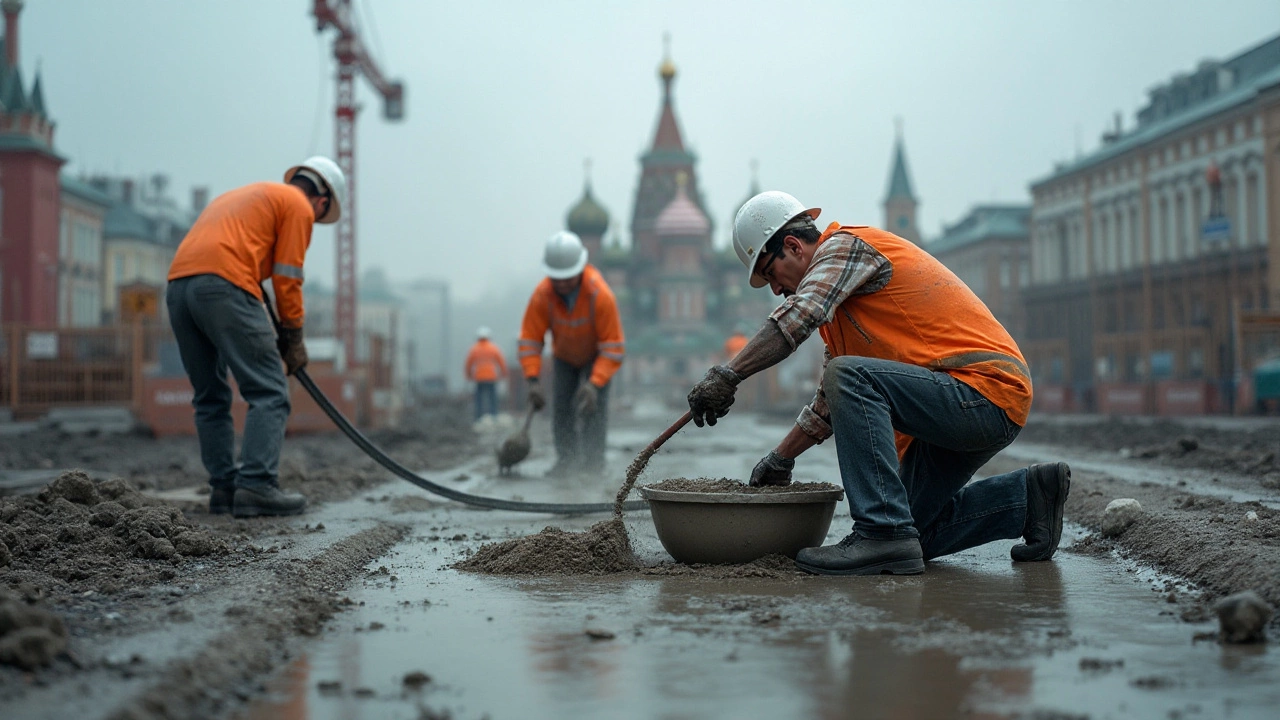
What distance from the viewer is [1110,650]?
9.24 ft

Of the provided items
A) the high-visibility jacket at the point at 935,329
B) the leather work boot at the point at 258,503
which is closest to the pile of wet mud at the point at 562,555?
the high-visibility jacket at the point at 935,329

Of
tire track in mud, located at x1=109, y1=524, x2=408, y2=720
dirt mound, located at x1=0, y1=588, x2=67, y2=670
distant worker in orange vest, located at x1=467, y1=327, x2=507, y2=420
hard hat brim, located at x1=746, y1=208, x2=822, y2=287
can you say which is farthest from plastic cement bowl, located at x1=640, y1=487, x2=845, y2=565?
distant worker in orange vest, located at x1=467, y1=327, x2=507, y2=420

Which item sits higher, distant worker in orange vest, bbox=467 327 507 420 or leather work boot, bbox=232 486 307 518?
distant worker in orange vest, bbox=467 327 507 420

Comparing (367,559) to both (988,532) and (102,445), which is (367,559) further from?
(102,445)

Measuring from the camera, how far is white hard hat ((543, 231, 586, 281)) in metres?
8.88

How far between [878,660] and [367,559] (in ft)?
8.01

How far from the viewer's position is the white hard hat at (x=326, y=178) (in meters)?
6.48

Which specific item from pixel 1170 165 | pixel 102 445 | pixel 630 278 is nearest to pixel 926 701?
pixel 102 445

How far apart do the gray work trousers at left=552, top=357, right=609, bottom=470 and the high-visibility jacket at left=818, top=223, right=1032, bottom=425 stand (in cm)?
513

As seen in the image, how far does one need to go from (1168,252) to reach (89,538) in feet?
164

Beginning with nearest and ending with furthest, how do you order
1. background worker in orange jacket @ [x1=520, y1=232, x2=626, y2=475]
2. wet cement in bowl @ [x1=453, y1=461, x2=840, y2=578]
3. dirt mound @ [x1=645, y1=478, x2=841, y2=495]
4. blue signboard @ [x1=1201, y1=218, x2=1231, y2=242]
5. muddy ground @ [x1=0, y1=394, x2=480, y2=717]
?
1. muddy ground @ [x1=0, y1=394, x2=480, y2=717]
2. wet cement in bowl @ [x1=453, y1=461, x2=840, y2=578]
3. dirt mound @ [x1=645, y1=478, x2=841, y2=495]
4. background worker in orange jacket @ [x1=520, y1=232, x2=626, y2=475]
5. blue signboard @ [x1=1201, y1=218, x2=1231, y2=242]

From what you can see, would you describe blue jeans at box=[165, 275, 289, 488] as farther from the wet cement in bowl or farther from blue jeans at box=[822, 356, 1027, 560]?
blue jeans at box=[822, 356, 1027, 560]

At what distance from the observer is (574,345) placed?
9188 millimetres

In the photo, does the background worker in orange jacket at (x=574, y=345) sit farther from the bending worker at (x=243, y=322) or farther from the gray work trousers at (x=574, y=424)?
the bending worker at (x=243, y=322)
